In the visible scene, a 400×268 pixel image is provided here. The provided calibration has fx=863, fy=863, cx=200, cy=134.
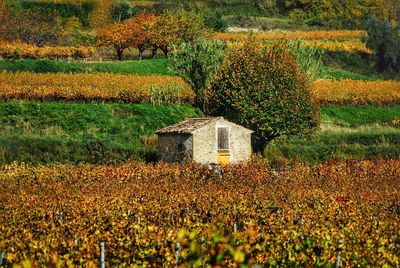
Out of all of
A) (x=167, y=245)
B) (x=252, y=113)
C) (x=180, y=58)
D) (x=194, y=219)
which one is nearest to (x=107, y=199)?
(x=194, y=219)

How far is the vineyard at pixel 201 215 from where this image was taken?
798 inches

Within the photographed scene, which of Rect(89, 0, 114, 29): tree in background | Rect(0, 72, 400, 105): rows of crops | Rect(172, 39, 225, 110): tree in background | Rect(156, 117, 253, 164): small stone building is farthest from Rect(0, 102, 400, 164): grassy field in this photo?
Rect(89, 0, 114, 29): tree in background

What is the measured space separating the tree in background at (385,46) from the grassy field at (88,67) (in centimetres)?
2424

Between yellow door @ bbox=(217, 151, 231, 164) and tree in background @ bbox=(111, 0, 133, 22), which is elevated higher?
tree in background @ bbox=(111, 0, 133, 22)

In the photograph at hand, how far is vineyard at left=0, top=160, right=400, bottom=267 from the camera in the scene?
798 inches

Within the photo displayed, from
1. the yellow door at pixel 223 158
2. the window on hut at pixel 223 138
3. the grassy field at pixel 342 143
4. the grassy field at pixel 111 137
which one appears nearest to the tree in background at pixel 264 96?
the grassy field at pixel 342 143

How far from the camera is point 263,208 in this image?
2831cm

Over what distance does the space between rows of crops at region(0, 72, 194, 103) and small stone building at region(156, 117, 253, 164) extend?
10.7m

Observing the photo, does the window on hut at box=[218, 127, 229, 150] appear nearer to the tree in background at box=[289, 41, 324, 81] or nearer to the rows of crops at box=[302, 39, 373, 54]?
the tree in background at box=[289, 41, 324, 81]

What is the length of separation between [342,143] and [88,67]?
22.8 m

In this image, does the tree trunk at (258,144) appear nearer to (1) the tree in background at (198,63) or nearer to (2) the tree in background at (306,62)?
(1) the tree in background at (198,63)

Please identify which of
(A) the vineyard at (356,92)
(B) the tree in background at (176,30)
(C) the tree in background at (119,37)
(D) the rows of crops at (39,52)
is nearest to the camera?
(A) the vineyard at (356,92)

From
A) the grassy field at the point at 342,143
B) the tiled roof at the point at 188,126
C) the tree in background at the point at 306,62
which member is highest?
the tree in background at the point at 306,62

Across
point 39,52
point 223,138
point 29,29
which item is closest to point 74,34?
point 29,29
